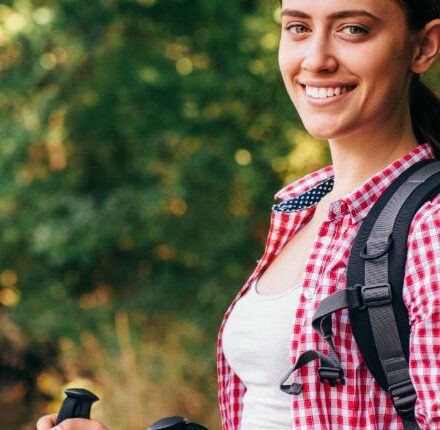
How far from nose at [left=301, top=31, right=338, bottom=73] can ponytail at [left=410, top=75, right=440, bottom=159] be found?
21cm

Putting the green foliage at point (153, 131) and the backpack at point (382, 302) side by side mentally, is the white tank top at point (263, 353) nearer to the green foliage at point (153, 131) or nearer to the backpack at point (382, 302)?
the backpack at point (382, 302)

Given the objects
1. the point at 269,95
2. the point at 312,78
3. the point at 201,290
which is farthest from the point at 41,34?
the point at 312,78

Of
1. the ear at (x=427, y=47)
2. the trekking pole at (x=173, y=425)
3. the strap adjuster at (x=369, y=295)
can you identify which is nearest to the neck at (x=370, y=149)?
the ear at (x=427, y=47)

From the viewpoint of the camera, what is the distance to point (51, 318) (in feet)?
28.7

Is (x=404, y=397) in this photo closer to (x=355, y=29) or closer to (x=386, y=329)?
(x=386, y=329)

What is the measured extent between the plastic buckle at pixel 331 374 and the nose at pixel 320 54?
490 mm

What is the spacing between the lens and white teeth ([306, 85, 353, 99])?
1715mm

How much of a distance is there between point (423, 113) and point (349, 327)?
1.59 ft

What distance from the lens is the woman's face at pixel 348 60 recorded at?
1663 mm

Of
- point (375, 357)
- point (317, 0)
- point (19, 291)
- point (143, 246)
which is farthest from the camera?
point (19, 291)

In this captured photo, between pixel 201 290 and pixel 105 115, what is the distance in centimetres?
159

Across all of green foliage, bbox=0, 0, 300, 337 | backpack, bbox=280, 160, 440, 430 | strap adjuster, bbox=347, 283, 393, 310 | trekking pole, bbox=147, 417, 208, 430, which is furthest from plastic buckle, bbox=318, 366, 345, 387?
green foliage, bbox=0, 0, 300, 337

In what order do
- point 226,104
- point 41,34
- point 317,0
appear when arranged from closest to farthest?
1. point 317,0
2. point 41,34
3. point 226,104

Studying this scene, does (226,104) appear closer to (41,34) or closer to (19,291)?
(41,34)
